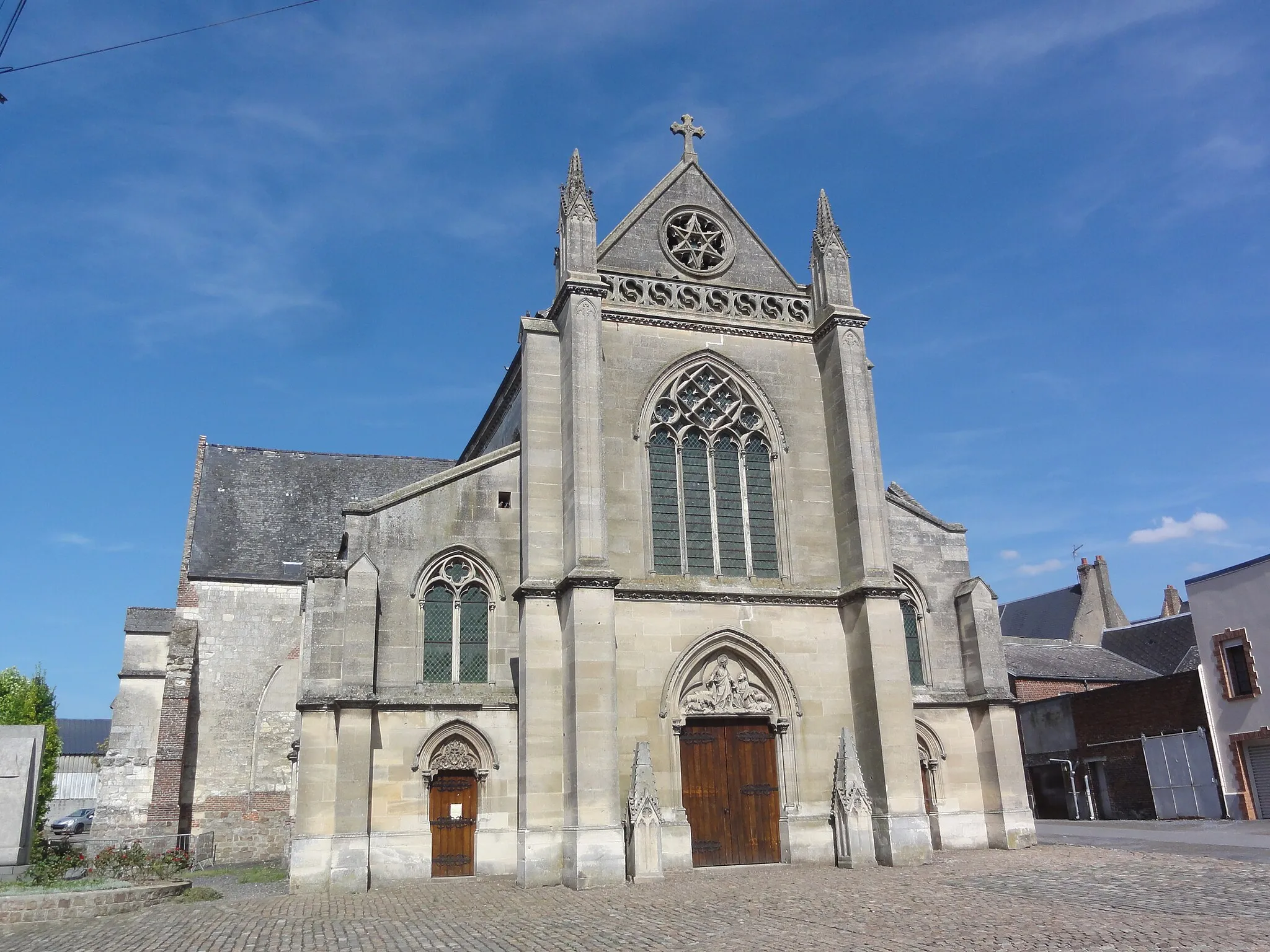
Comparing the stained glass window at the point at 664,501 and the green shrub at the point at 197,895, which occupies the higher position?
the stained glass window at the point at 664,501

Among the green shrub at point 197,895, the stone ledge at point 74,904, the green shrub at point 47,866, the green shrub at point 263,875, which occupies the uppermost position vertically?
the green shrub at point 47,866

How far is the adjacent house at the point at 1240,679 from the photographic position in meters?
27.3

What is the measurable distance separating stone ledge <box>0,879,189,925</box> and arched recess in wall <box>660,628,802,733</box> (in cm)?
930

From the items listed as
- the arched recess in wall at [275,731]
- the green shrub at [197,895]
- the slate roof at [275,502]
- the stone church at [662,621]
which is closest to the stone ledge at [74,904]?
the green shrub at [197,895]

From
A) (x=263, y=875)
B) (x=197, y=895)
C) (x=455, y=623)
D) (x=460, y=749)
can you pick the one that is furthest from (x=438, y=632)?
(x=263, y=875)

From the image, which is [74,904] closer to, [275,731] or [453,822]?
[453,822]

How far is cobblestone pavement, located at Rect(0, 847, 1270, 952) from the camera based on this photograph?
10.2 m

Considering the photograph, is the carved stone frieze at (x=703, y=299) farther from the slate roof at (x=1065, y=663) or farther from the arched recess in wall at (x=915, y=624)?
the slate roof at (x=1065, y=663)

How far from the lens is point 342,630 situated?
17828mm

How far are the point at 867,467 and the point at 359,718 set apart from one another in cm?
1096

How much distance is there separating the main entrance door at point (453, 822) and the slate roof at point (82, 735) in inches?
2485

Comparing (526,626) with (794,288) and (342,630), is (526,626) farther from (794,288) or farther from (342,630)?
(794,288)

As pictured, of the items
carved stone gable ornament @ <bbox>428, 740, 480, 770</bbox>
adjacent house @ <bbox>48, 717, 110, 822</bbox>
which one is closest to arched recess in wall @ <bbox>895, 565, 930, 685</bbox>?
carved stone gable ornament @ <bbox>428, 740, 480, 770</bbox>

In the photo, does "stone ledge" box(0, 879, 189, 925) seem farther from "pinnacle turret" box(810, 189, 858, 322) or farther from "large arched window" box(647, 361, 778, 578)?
"pinnacle turret" box(810, 189, 858, 322)
